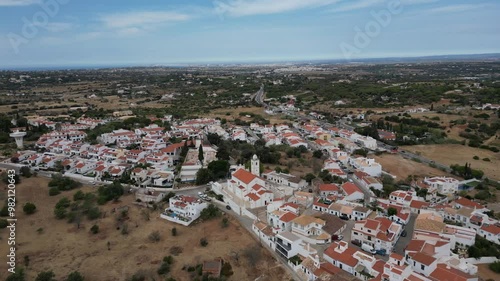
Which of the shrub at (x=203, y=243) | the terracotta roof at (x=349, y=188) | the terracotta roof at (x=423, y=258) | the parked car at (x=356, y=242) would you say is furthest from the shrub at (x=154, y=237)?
the terracotta roof at (x=423, y=258)

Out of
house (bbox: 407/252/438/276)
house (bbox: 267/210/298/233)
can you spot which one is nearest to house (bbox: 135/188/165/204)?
house (bbox: 267/210/298/233)

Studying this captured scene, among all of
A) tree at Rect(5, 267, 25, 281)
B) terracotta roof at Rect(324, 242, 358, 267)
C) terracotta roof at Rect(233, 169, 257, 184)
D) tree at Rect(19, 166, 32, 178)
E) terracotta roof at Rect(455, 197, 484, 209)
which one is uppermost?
terracotta roof at Rect(233, 169, 257, 184)

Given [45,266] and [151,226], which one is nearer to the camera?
[45,266]

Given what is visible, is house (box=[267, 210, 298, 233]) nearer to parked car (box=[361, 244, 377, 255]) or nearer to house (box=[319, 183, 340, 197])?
parked car (box=[361, 244, 377, 255])

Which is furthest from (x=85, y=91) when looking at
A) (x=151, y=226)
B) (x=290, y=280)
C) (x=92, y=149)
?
(x=290, y=280)

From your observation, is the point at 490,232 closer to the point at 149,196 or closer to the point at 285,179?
the point at 285,179

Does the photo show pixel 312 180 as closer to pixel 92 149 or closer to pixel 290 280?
pixel 290 280
